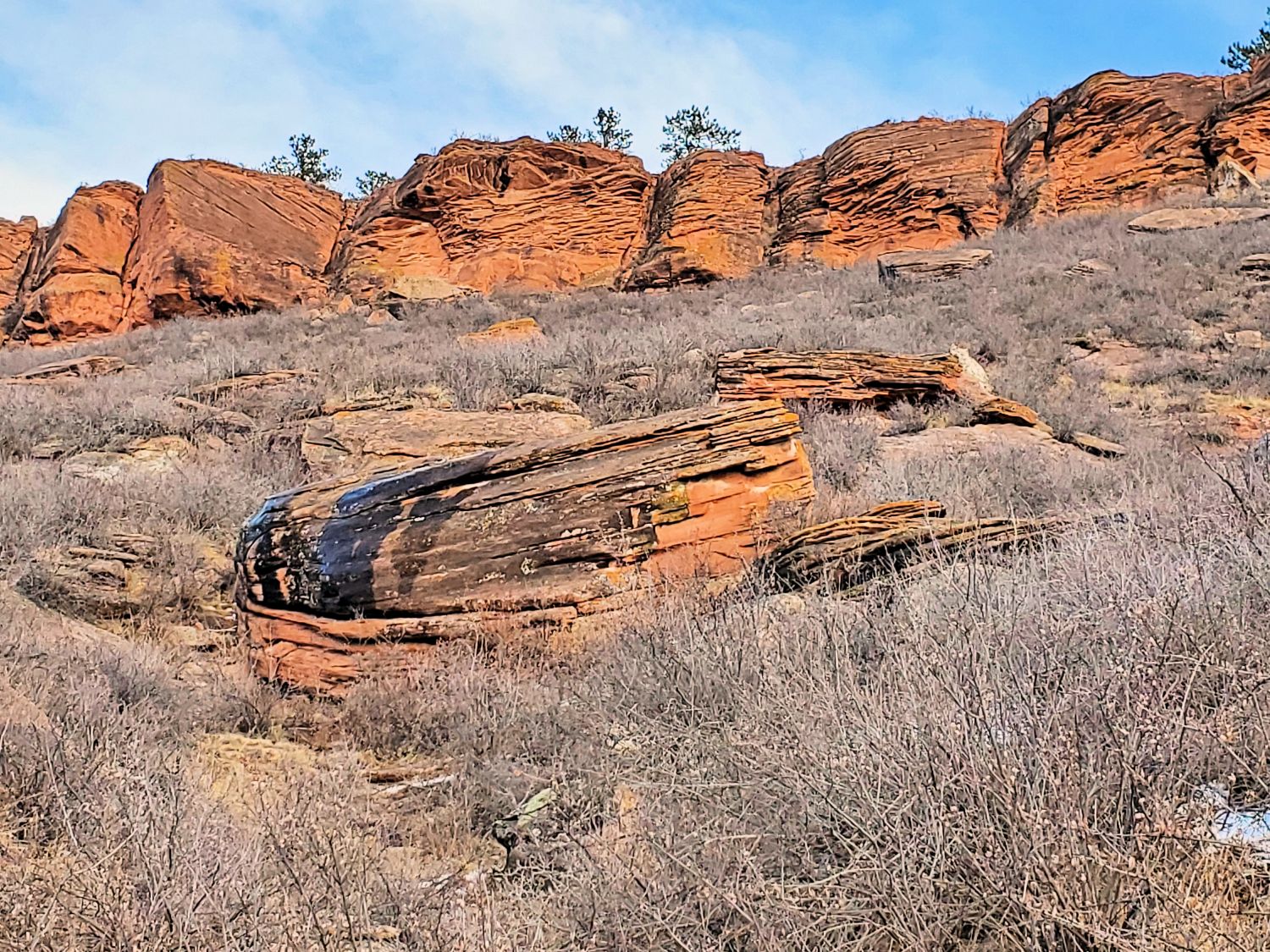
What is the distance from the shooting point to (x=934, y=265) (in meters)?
17.4

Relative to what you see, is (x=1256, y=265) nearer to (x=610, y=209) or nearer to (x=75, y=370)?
(x=610, y=209)

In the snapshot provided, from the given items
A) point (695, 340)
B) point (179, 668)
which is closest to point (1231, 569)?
point (179, 668)

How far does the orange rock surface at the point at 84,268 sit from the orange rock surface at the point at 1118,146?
22.7m

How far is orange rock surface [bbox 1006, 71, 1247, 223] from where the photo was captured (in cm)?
2175

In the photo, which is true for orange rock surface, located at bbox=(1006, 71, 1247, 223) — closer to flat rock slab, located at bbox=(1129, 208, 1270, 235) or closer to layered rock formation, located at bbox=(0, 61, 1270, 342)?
layered rock formation, located at bbox=(0, 61, 1270, 342)

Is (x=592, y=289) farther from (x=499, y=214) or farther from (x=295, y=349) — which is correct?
(x=295, y=349)

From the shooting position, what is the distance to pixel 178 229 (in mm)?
22078

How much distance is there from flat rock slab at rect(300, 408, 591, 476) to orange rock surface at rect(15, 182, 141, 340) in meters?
17.6

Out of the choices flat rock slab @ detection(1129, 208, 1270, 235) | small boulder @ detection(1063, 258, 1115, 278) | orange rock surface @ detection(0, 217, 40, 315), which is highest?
orange rock surface @ detection(0, 217, 40, 315)

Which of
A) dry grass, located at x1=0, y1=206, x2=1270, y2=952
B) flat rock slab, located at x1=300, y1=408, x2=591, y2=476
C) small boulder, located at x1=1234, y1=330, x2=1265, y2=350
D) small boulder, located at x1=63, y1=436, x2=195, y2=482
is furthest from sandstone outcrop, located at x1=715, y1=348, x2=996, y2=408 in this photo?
small boulder, located at x1=63, y1=436, x2=195, y2=482

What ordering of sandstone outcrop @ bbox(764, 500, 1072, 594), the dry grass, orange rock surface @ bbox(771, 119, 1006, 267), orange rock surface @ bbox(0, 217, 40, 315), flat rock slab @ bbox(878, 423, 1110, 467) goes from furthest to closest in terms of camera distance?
1. orange rock surface @ bbox(0, 217, 40, 315)
2. orange rock surface @ bbox(771, 119, 1006, 267)
3. flat rock slab @ bbox(878, 423, 1110, 467)
4. sandstone outcrop @ bbox(764, 500, 1072, 594)
5. the dry grass

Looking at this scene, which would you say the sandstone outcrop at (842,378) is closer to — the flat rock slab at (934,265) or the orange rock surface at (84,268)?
the flat rock slab at (934,265)

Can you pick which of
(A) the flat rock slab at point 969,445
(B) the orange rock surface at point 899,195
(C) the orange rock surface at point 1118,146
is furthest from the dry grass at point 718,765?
(C) the orange rock surface at point 1118,146

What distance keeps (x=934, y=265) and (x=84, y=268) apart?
2055cm
